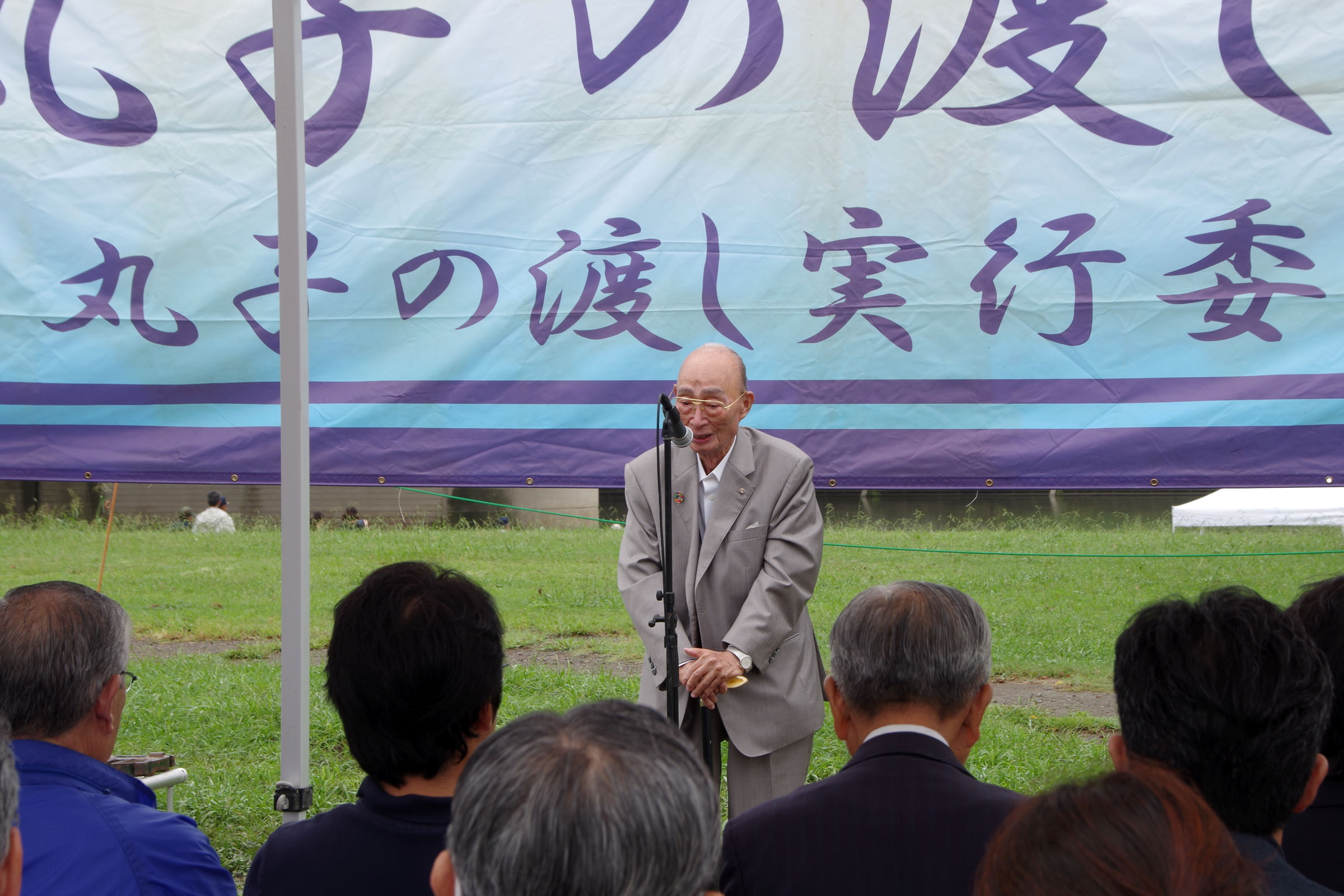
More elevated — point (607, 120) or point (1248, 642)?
point (607, 120)

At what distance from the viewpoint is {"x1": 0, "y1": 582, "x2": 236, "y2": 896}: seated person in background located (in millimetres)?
1573

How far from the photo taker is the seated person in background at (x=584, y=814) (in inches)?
35.1

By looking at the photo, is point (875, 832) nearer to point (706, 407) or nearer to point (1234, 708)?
point (1234, 708)

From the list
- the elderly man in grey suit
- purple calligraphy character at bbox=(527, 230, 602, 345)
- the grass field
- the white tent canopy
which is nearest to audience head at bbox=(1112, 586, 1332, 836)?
the elderly man in grey suit

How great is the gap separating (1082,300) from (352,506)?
39.1 ft

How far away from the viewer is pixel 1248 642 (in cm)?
137

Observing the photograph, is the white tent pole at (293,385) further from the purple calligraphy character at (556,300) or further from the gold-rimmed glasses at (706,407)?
the gold-rimmed glasses at (706,407)

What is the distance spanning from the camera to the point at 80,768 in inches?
66.1

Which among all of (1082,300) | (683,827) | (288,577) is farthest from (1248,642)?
(288,577)

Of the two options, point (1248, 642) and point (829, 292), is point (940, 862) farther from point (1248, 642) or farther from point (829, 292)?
point (829, 292)

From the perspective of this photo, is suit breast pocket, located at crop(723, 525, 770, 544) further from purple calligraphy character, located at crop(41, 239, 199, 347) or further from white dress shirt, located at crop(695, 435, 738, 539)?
purple calligraphy character, located at crop(41, 239, 199, 347)

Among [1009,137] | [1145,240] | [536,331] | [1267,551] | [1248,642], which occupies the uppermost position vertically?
[1009,137]

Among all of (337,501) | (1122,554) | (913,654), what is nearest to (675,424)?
(913,654)

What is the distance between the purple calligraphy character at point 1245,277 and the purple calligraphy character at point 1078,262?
17 cm
